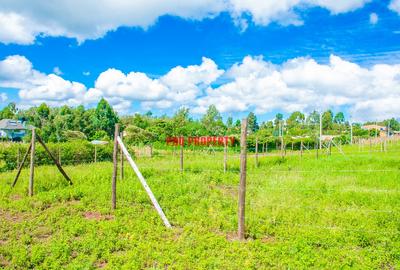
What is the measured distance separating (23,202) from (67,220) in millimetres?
2345

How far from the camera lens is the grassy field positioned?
5.36 meters

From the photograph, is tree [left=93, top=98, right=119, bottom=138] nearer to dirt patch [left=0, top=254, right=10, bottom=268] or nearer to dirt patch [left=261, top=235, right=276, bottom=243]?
dirt patch [left=0, top=254, right=10, bottom=268]

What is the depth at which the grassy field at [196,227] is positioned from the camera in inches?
211

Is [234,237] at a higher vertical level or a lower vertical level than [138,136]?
lower

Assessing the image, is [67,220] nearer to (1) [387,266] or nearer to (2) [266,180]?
(1) [387,266]

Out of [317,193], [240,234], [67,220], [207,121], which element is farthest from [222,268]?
[207,121]

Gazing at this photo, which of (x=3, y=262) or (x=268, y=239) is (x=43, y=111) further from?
(x=268, y=239)

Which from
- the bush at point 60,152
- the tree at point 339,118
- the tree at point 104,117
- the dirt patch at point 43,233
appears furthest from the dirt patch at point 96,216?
the tree at point 339,118

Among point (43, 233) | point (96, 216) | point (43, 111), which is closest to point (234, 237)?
point (96, 216)

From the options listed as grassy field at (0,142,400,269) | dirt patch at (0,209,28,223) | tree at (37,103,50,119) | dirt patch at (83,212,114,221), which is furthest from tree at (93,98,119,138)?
dirt patch at (83,212,114,221)

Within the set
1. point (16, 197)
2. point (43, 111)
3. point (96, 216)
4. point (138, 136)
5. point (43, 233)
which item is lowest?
point (43, 233)

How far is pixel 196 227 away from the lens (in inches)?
269

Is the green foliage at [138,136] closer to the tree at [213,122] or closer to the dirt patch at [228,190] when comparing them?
the tree at [213,122]

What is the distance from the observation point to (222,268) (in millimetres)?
5074
